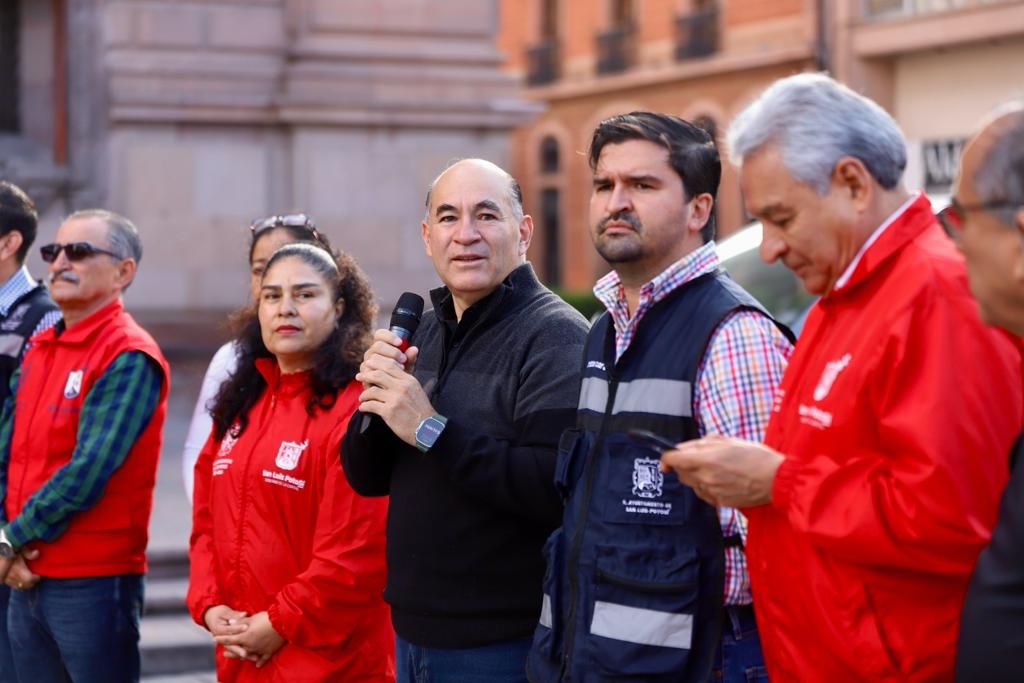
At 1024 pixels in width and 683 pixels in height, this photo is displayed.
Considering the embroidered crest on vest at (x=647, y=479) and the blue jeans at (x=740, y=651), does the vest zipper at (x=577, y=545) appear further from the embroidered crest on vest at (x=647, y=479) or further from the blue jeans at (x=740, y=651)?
the blue jeans at (x=740, y=651)

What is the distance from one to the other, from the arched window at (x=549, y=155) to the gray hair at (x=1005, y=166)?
36.7m

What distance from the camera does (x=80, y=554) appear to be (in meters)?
5.25

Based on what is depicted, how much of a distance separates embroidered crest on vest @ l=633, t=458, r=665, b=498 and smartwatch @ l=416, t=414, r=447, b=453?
0.73 m

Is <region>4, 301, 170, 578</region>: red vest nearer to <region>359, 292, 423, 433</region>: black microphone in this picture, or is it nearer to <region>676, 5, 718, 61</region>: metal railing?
<region>359, 292, 423, 433</region>: black microphone

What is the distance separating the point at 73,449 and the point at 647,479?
2582 mm

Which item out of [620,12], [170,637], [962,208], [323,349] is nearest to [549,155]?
[620,12]

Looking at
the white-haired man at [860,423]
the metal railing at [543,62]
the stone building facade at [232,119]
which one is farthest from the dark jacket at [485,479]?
the metal railing at [543,62]

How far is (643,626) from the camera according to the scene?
3.36 metres

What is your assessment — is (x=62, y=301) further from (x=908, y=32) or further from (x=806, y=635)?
(x=908, y=32)

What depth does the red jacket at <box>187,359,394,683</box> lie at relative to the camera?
15.0 ft

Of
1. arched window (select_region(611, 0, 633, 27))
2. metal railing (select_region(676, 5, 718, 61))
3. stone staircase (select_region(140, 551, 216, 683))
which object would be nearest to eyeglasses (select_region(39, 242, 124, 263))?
stone staircase (select_region(140, 551, 216, 683))

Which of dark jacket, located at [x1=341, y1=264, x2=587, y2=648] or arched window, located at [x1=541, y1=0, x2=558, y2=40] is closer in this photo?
dark jacket, located at [x1=341, y1=264, x2=587, y2=648]

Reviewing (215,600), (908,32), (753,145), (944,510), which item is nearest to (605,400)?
(753,145)

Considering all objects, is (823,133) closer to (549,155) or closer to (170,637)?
(170,637)
